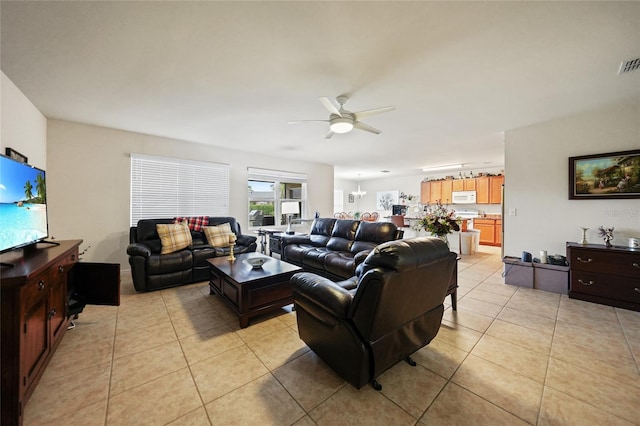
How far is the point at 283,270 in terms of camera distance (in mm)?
2668

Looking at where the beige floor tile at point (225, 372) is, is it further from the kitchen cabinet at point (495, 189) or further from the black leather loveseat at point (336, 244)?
the kitchen cabinet at point (495, 189)

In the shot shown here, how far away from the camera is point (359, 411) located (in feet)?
4.47

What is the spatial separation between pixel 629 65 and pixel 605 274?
2279 millimetres

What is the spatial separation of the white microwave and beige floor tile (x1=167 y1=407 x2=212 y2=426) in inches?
331

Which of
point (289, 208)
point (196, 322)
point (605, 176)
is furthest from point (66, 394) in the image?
point (605, 176)

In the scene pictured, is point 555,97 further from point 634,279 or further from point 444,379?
point 444,379

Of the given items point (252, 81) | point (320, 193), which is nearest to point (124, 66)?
point (252, 81)

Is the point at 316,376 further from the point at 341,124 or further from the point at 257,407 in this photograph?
the point at 341,124

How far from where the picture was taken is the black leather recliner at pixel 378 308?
4.46 feet

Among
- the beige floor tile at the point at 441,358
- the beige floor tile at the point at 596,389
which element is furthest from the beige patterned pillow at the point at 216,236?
the beige floor tile at the point at 596,389

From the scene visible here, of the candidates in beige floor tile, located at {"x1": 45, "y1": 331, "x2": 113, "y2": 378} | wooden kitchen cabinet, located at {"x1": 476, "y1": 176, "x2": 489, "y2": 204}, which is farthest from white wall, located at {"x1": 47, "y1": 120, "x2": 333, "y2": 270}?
wooden kitchen cabinet, located at {"x1": 476, "y1": 176, "x2": 489, "y2": 204}

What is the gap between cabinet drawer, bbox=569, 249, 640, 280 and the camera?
2.70 metres

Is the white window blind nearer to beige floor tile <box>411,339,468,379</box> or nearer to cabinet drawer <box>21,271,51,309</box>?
cabinet drawer <box>21,271,51,309</box>

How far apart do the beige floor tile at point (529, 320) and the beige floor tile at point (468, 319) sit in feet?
0.68
